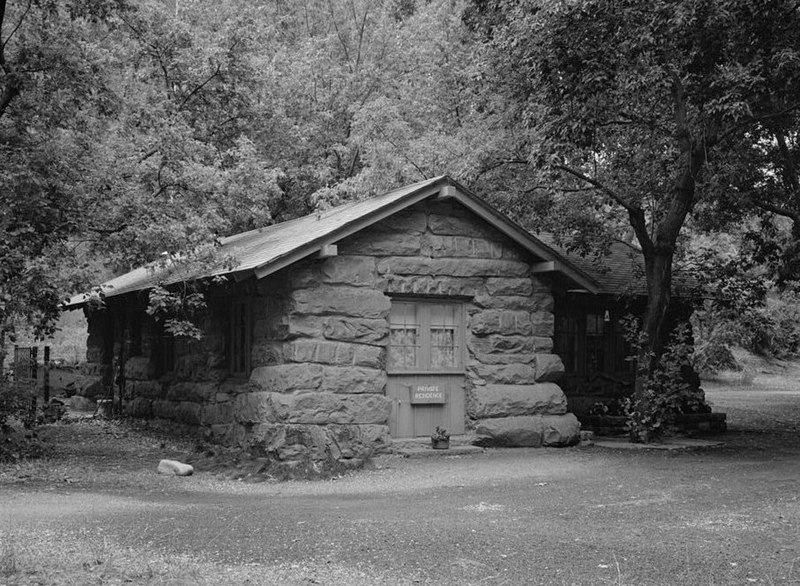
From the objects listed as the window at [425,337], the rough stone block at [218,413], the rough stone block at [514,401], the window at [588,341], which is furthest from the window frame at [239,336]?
the window at [588,341]

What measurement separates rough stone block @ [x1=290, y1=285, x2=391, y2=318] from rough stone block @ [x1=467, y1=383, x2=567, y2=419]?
2.27 metres

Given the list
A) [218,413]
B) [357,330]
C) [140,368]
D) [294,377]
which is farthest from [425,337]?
[140,368]

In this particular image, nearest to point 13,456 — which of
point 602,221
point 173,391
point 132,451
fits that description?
point 132,451

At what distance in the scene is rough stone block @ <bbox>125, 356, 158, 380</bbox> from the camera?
65.1ft

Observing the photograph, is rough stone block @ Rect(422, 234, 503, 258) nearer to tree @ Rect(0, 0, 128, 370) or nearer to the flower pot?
the flower pot

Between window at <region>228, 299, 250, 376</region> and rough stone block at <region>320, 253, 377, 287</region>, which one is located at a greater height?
rough stone block at <region>320, 253, 377, 287</region>

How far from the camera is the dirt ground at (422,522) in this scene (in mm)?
7258

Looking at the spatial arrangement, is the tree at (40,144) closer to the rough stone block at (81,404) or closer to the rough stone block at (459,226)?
the rough stone block at (459,226)

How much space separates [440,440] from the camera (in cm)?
1465

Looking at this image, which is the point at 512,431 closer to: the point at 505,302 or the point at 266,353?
the point at 505,302

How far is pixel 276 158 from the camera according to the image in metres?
30.3

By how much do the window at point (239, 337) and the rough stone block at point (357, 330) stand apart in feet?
5.92

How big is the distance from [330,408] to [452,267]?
313 centimetres

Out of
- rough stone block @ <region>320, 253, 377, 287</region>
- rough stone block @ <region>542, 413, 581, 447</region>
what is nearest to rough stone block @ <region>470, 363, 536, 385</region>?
rough stone block @ <region>542, 413, 581, 447</region>
